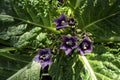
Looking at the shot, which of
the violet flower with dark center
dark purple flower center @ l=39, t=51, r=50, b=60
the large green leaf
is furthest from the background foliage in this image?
dark purple flower center @ l=39, t=51, r=50, b=60

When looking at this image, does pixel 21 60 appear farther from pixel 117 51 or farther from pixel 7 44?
pixel 117 51

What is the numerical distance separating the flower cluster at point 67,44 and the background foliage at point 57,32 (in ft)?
0.73

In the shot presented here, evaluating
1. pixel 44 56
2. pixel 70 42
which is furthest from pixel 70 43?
pixel 44 56

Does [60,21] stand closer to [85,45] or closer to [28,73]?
[85,45]

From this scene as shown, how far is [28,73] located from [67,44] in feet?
1.76

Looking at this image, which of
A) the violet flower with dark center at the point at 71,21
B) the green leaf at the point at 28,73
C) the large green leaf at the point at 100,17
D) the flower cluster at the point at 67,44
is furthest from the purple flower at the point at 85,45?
the green leaf at the point at 28,73

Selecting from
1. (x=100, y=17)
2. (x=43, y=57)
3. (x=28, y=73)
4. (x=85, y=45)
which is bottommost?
(x=28, y=73)

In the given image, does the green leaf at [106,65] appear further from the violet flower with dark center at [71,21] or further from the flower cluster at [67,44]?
the violet flower with dark center at [71,21]

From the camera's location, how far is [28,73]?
2990 mm

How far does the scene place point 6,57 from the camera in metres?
3.17

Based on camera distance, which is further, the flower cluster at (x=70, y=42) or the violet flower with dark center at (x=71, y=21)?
the violet flower with dark center at (x=71, y=21)

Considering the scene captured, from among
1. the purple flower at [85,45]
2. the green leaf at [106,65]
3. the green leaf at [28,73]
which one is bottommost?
the green leaf at [28,73]

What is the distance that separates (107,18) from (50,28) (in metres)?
0.54

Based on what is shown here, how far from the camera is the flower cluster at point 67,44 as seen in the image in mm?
2631
